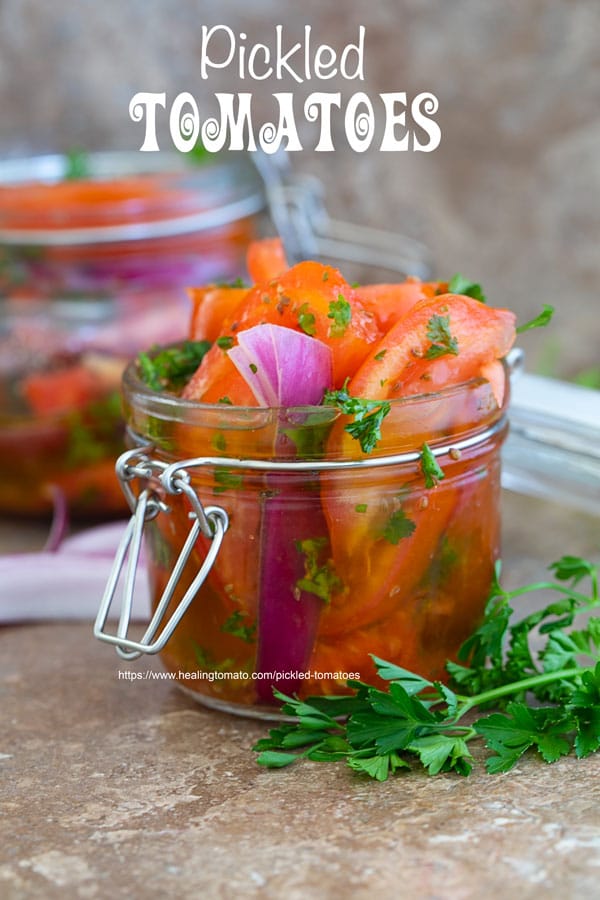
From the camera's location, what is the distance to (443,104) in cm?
178

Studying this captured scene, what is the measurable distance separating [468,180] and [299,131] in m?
0.28

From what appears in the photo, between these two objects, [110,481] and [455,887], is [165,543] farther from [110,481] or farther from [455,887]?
[110,481]

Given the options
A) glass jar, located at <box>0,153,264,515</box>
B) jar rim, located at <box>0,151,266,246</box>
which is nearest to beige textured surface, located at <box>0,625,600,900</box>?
glass jar, located at <box>0,153,264,515</box>

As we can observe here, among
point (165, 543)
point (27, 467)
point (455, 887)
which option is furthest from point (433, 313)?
point (27, 467)

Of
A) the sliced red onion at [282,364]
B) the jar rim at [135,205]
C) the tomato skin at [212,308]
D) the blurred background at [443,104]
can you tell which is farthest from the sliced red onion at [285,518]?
the blurred background at [443,104]

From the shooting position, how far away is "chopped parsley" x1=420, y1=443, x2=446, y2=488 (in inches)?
31.6

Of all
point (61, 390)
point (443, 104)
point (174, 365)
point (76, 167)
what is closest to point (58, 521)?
point (61, 390)

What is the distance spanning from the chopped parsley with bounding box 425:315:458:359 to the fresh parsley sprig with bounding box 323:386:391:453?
2.2 inches

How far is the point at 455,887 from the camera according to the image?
0.64 meters

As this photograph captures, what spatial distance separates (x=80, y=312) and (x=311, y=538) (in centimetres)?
62

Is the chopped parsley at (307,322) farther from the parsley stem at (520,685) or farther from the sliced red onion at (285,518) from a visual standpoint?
the parsley stem at (520,685)

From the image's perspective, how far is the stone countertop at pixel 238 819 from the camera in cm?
65

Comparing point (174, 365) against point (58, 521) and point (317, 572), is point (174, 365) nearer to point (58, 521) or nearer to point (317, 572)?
point (317, 572)

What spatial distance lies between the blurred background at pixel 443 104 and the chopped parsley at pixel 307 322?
100cm
